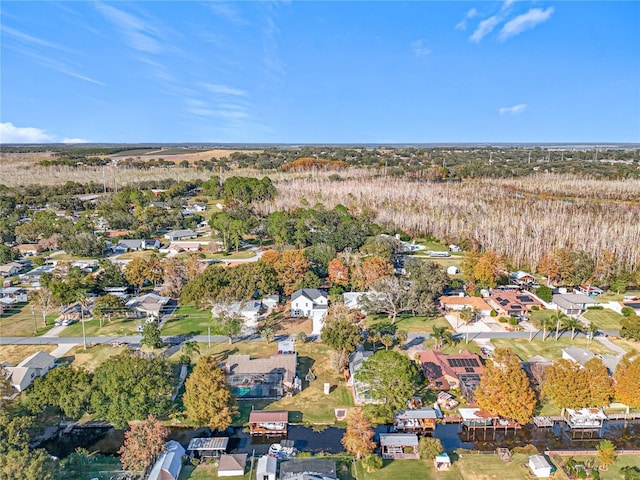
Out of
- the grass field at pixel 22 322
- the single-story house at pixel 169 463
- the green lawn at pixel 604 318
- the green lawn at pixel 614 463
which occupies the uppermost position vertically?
the single-story house at pixel 169 463

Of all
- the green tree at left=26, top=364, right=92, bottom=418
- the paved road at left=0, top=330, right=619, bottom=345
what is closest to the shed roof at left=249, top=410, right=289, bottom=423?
the green tree at left=26, top=364, right=92, bottom=418

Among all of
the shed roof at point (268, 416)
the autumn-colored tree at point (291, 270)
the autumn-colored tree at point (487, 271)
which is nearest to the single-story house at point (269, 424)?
the shed roof at point (268, 416)

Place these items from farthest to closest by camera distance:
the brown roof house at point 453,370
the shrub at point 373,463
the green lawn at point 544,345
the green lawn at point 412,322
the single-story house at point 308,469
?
the green lawn at point 412,322
the green lawn at point 544,345
the brown roof house at point 453,370
the shrub at point 373,463
the single-story house at point 308,469

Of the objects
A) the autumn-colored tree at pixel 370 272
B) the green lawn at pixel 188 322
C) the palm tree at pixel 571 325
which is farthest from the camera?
the autumn-colored tree at pixel 370 272

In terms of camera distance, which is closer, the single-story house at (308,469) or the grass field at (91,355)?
the single-story house at (308,469)

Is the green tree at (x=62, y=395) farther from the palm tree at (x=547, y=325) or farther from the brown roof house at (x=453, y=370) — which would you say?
the palm tree at (x=547, y=325)

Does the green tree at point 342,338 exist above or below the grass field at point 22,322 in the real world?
above

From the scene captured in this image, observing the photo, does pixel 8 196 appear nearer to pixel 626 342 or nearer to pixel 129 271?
pixel 129 271

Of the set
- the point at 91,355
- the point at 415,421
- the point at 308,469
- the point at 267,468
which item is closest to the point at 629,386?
the point at 415,421
